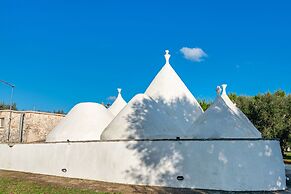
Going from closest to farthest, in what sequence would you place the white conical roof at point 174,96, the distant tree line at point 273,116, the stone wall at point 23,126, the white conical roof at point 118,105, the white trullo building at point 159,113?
the white trullo building at point 159,113 < the white conical roof at point 174,96 < the white conical roof at point 118,105 < the distant tree line at point 273,116 < the stone wall at point 23,126

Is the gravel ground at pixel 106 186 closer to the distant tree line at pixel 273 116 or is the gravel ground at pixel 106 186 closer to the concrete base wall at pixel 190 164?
A: the concrete base wall at pixel 190 164

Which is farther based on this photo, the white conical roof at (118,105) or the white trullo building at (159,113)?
the white conical roof at (118,105)

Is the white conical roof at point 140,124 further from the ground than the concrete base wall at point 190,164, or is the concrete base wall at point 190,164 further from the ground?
the white conical roof at point 140,124

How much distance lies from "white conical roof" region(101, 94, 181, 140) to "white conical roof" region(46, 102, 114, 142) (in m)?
3.54

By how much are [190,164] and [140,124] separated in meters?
3.53

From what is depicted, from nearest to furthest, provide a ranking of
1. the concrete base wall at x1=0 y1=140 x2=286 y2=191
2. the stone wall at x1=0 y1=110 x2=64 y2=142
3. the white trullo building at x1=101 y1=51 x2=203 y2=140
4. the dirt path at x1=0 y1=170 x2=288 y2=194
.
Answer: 1. the dirt path at x1=0 y1=170 x2=288 y2=194
2. the concrete base wall at x1=0 y1=140 x2=286 y2=191
3. the white trullo building at x1=101 y1=51 x2=203 y2=140
4. the stone wall at x1=0 y1=110 x2=64 y2=142

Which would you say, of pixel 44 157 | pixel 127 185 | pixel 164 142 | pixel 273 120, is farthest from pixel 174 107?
pixel 273 120

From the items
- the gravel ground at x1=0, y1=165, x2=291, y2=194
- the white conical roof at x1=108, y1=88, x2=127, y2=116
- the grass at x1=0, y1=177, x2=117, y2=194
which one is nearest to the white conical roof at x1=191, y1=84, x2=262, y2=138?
the gravel ground at x1=0, y1=165, x2=291, y2=194

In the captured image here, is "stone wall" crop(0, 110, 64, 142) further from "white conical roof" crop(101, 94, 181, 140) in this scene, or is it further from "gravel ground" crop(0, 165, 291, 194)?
"white conical roof" crop(101, 94, 181, 140)

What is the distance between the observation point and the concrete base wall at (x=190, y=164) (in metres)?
12.7

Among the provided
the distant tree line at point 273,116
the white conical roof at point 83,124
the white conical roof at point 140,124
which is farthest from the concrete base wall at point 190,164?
the distant tree line at point 273,116

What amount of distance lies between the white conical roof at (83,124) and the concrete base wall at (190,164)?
13.2ft

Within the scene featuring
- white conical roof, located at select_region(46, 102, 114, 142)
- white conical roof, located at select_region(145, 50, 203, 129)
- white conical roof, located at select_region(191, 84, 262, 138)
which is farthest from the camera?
white conical roof, located at select_region(46, 102, 114, 142)

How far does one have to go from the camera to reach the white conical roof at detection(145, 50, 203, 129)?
732 inches
